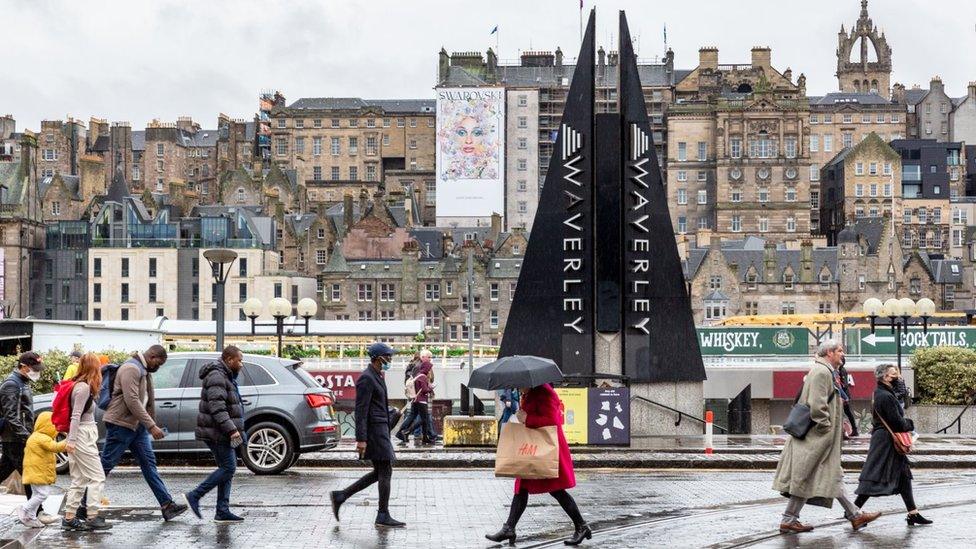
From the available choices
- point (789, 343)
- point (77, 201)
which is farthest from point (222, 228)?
point (789, 343)

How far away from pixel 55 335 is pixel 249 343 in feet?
33.3

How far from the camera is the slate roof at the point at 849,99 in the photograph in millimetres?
155750

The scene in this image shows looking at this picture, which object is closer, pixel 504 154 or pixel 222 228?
pixel 222 228

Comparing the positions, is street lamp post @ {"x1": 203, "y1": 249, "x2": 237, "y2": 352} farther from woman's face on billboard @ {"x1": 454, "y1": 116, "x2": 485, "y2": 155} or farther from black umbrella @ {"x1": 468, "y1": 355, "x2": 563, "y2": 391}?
woman's face on billboard @ {"x1": 454, "y1": 116, "x2": 485, "y2": 155}

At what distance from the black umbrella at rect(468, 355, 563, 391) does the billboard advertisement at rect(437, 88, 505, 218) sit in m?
125

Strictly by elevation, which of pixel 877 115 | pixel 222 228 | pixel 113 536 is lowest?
pixel 113 536

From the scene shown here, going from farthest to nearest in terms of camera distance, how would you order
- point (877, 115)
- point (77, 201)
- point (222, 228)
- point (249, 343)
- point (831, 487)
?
point (877, 115) → point (77, 201) → point (222, 228) → point (249, 343) → point (831, 487)

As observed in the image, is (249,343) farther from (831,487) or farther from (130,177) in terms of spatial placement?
(130,177)

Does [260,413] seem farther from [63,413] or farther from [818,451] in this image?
[818,451]

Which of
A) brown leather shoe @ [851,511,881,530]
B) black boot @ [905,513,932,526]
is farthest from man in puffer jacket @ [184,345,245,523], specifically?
black boot @ [905,513,932,526]

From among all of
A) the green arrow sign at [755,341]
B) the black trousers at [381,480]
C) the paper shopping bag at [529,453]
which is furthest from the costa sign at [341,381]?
the paper shopping bag at [529,453]

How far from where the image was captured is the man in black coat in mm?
15125

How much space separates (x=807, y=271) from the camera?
385 feet

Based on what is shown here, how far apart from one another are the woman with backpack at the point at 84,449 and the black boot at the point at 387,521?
2745 millimetres
